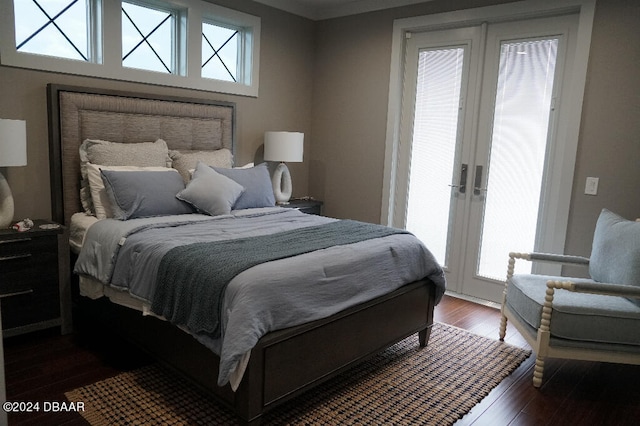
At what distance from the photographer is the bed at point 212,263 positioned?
2.02 metres

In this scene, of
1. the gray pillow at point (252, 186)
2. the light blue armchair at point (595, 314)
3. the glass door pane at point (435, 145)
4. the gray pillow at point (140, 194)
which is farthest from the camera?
the glass door pane at point (435, 145)

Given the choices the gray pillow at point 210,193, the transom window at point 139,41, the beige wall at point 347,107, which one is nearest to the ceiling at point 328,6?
the beige wall at point 347,107

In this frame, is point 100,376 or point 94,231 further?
point 94,231

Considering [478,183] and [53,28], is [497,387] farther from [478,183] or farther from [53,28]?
[53,28]

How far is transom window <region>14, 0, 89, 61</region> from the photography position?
10.2 feet

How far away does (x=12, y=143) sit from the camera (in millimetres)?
2672

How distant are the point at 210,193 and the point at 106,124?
0.96 m

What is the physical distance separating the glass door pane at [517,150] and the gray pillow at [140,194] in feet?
8.41

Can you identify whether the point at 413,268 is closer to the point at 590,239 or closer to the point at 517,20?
the point at 590,239

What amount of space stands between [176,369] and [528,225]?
2.91m

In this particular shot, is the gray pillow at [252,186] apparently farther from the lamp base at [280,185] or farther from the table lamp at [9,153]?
the table lamp at [9,153]

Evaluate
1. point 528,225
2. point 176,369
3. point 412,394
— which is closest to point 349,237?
point 412,394

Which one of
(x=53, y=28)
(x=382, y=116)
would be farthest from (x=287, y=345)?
(x=382, y=116)

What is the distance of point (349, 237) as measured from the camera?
2756 millimetres
